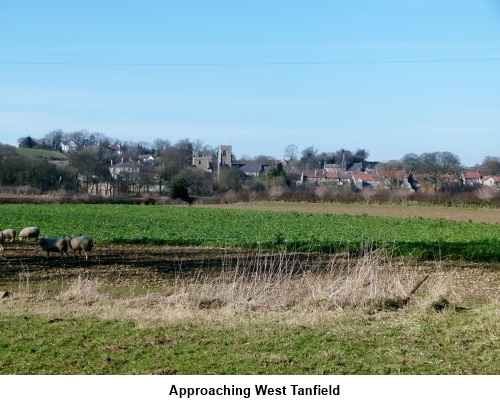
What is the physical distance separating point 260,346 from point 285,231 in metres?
31.0

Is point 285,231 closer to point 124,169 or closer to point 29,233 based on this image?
point 29,233

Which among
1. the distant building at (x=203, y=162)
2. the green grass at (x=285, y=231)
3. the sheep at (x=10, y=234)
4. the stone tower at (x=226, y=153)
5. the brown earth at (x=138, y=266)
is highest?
the stone tower at (x=226, y=153)

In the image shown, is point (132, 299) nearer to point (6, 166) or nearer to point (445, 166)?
point (6, 166)

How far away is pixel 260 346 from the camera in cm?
989

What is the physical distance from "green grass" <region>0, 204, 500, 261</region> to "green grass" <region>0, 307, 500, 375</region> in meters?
11.9

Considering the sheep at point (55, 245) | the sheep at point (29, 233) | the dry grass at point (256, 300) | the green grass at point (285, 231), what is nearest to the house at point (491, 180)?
the green grass at point (285, 231)

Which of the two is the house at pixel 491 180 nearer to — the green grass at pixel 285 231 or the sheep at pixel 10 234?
the green grass at pixel 285 231

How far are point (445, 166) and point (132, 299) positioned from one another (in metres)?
94.5

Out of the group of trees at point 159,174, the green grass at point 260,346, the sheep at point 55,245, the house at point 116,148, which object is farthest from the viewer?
the house at point 116,148

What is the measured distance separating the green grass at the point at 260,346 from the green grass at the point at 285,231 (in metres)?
11.9

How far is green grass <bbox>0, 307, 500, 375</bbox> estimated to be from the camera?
879 cm

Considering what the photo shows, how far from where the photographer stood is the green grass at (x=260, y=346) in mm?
8789

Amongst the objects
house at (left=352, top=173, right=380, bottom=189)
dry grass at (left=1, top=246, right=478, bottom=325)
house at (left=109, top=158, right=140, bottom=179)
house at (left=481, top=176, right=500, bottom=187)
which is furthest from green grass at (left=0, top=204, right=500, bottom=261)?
house at (left=481, top=176, right=500, bottom=187)

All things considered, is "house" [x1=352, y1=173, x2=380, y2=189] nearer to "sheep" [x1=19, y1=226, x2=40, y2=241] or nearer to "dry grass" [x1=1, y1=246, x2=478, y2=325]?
"sheep" [x1=19, y1=226, x2=40, y2=241]
